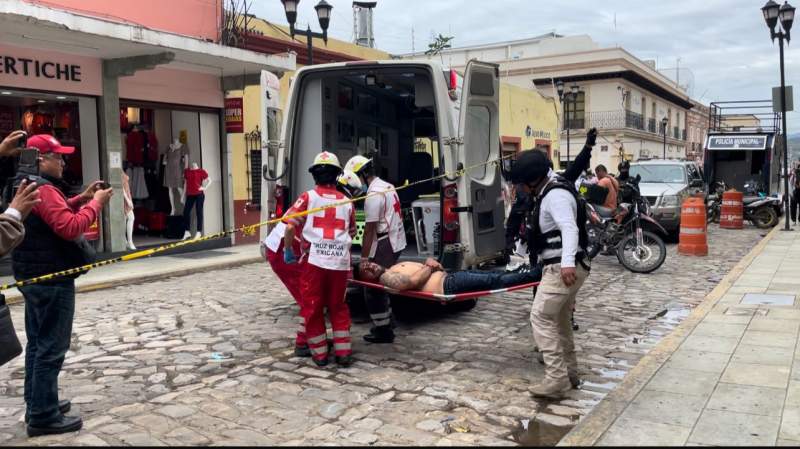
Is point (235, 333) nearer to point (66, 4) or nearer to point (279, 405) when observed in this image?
point (279, 405)

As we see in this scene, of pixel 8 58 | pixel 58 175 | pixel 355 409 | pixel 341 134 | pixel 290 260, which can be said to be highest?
pixel 8 58

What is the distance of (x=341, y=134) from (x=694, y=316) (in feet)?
15.0

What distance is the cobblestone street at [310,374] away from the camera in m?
4.09

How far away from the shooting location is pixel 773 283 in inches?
359

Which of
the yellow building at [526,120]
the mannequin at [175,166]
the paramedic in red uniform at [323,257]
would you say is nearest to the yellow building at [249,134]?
the mannequin at [175,166]

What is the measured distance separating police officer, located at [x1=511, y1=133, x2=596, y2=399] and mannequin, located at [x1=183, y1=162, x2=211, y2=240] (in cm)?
1016

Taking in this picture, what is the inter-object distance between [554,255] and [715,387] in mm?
1498

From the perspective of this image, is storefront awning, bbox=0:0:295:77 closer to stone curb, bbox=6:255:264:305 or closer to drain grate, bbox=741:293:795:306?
stone curb, bbox=6:255:264:305

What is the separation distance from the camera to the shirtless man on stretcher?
541 centimetres

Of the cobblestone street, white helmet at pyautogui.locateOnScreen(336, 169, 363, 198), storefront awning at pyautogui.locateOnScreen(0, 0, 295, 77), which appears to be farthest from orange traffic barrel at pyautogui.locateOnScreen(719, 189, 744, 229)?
white helmet at pyautogui.locateOnScreen(336, 169, 363, 198)

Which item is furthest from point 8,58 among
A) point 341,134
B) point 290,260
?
point 290,260

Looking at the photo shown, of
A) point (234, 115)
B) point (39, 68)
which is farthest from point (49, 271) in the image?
point (234, 115)

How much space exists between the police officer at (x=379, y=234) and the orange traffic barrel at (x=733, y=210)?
48.7 ft

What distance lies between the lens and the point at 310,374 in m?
5.23
